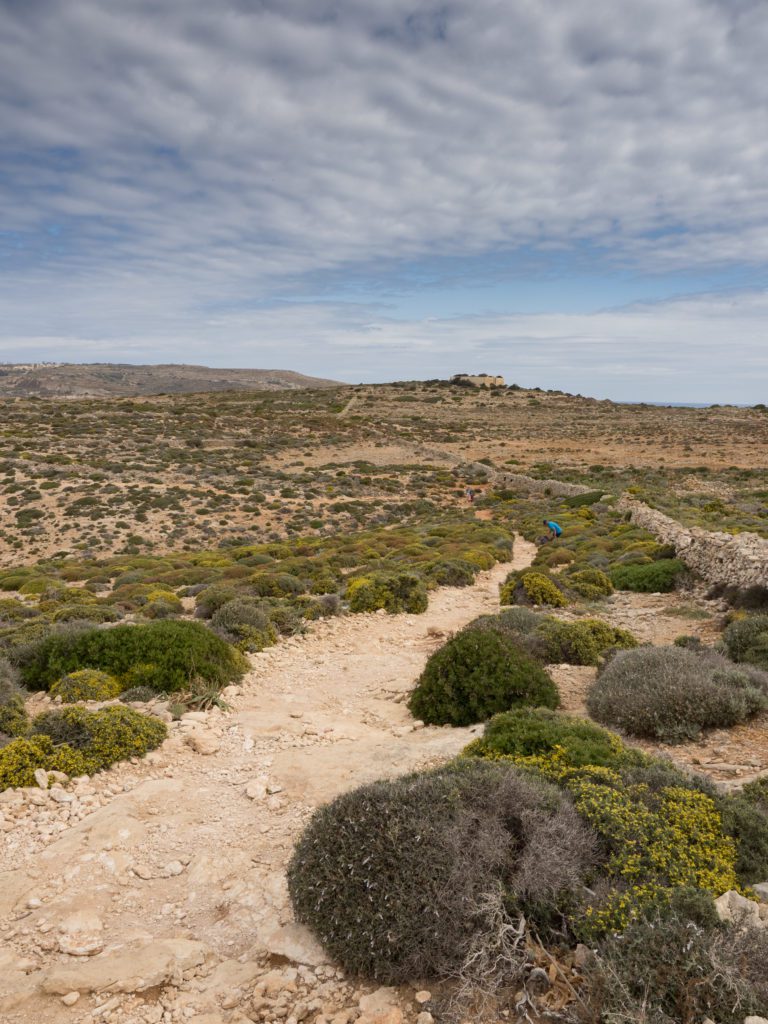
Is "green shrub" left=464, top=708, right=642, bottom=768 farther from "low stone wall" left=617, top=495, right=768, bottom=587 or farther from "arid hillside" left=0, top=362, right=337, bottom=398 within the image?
"arid hillside" left=0, top=362, right=337, bottom=398

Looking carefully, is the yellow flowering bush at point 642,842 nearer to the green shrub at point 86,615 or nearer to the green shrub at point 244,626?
the green shrub at point 244,626

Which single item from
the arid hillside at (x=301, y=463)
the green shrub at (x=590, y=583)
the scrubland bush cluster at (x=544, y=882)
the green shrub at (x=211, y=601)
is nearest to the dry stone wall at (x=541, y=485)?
the arid hillside at (x=301, y=463)

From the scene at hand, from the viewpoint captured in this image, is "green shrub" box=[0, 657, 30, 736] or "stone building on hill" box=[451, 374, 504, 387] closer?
"green shrub" box=[0, 657, 30, 736]

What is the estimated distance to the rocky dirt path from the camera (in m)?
3.51

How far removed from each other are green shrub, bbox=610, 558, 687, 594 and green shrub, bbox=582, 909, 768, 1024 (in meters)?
12.3

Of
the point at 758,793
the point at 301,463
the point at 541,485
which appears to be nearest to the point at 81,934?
the point at 758,793

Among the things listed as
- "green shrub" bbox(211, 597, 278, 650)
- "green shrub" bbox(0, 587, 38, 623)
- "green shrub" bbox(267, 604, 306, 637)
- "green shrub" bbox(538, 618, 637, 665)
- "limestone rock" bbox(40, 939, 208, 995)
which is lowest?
"green shrub" bbox(0, 587, 38, 623)

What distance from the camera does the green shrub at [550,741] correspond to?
523 centimetres

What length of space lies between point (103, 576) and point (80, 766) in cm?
1562

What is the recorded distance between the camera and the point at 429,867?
3.66 m

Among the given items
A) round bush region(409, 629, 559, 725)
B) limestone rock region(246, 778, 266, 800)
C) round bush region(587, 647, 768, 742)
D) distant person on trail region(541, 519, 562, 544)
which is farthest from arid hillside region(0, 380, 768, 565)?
limestone rock region(246, 778, 266, 800)

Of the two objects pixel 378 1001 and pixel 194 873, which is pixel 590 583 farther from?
pixel 378 1001

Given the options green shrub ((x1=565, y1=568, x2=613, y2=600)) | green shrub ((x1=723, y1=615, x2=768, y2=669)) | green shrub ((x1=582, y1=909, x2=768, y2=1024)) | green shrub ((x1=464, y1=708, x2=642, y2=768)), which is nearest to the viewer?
green shrub ((x1=582, y1=909, x2=768, y2=1024))

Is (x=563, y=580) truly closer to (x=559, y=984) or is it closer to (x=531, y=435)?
(x=559, y=984)
